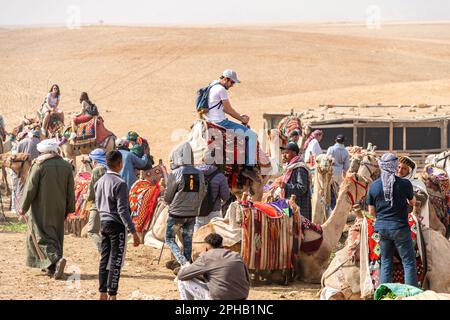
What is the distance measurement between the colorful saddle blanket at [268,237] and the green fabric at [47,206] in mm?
2031

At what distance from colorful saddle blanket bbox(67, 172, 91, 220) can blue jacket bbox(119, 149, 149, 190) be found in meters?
0.70

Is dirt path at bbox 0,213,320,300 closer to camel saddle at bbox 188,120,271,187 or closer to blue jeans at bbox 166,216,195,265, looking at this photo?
blue jeans at bbox 166,216,195,265

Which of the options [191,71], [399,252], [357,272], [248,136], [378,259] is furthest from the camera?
[191,71]

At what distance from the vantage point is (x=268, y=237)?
11391mm

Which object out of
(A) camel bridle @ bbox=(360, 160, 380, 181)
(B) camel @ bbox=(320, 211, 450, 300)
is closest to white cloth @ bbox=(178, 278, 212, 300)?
(B) camel @ bbox=(320, 211, 450, 300)

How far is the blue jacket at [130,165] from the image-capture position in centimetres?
1477

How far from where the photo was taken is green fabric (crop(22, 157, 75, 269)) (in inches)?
446

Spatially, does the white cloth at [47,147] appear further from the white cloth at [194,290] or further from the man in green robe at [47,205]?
the white cloth at [194,290]

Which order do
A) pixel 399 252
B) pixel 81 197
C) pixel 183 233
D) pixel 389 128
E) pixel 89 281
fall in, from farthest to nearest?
pixel 389 128 < pixel 81 197 < pixel 183 233 < pixel 89 281 < pixel 399 252

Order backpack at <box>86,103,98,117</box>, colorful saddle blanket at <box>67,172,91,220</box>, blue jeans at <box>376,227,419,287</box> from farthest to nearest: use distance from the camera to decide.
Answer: backpack at <box>86,103,98,117</box> < colorful saddle blanket at <box>67,172,91,220</box> < blue jeans at <box>376,227,419,287</box>

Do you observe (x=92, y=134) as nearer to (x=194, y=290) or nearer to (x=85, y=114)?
(x=85, y=114)

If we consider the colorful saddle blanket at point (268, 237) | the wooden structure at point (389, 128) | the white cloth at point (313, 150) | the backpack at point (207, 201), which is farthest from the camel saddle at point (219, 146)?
the wooden structure at point (389, 128)

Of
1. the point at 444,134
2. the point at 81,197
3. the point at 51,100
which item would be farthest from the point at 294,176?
the point at 444,134

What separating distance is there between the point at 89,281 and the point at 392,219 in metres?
3.51
